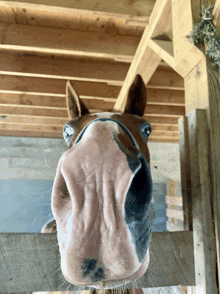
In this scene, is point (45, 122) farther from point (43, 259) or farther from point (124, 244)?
point (124, 244)

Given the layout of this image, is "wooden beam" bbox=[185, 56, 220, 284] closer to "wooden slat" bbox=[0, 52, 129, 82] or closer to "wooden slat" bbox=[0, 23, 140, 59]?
"wooden slat" bbox=[0, 23, 140, 59]

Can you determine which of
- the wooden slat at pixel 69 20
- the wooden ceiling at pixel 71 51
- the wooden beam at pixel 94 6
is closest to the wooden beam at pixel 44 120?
the wooden ceiling at pixel 71 51

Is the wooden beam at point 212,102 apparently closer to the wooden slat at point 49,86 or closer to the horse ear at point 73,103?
the horse ear at point 73,103

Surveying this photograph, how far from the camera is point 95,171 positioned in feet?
1.73

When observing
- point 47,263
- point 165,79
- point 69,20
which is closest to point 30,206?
point 47,263

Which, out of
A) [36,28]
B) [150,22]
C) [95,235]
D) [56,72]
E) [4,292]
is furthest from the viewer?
[56,72]

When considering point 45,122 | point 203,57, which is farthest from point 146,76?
point 45,122

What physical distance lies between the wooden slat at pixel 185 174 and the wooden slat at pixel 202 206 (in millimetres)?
42

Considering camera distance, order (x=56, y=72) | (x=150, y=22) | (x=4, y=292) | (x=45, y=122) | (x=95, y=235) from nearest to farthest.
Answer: (x=95, y=235)
(x=4, y=292)
(x=150, y=22)
(x=56, y=72)
(x=45, y=122)

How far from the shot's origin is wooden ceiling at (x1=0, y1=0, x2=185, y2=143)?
1.51m

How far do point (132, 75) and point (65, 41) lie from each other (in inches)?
28.2

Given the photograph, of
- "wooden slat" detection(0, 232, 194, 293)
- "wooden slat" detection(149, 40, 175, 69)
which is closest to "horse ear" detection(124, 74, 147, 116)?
"wooden slat" detection(149, 40, 175, 69)

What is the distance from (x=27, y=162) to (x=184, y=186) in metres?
0.89

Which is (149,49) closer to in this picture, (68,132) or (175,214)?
(68,132)
